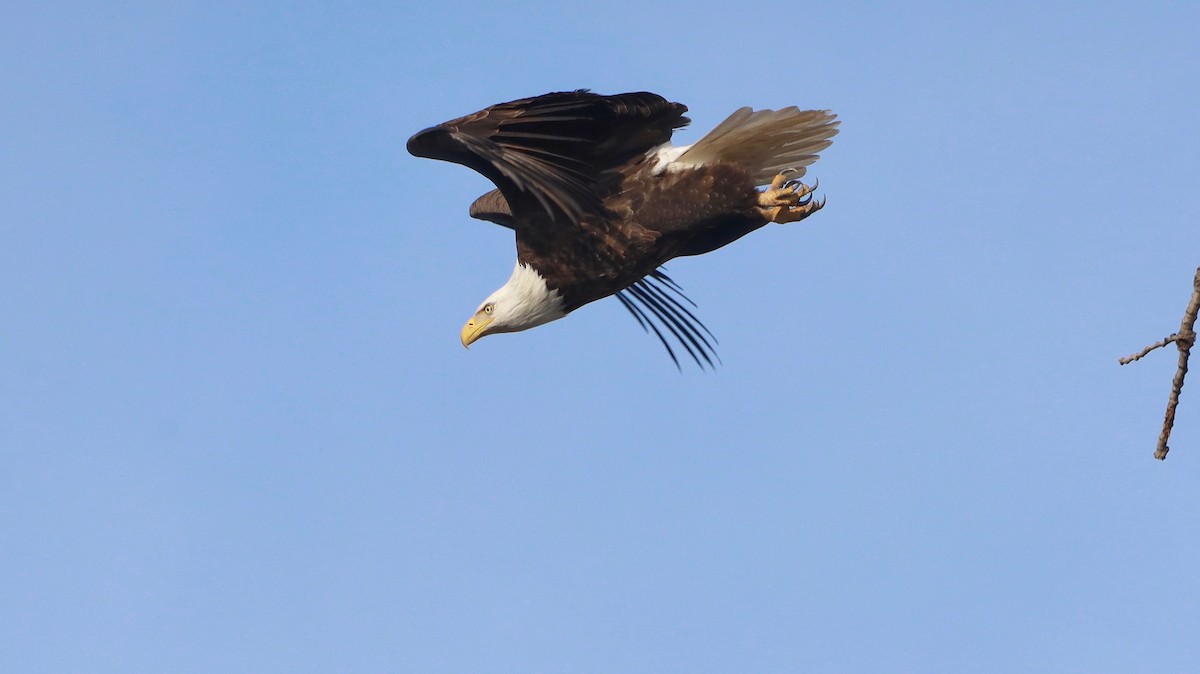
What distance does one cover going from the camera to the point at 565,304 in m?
7.75

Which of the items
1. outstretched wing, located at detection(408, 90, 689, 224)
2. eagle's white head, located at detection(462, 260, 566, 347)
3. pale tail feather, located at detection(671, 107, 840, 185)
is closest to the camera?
outstretched wing, located at detection(408, 90, 689, 224)

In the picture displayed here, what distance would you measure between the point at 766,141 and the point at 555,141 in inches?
46.2

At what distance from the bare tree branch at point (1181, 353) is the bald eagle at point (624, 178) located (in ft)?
10.1

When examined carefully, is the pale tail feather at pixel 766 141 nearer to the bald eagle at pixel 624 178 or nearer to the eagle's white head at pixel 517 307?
the bald eagle at pixel 624 178

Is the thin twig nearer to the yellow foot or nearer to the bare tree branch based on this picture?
the bare tree branch

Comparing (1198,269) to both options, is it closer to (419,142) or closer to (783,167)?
(783,167)

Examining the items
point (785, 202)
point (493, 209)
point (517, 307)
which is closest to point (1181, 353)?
point (785, 202)

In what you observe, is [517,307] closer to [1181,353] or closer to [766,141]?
[766,141]

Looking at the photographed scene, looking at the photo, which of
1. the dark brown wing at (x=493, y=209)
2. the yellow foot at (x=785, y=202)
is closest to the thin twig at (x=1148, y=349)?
the yellow foot at (x=785, y=202)

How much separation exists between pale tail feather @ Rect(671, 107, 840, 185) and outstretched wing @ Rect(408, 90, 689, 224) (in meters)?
0.23

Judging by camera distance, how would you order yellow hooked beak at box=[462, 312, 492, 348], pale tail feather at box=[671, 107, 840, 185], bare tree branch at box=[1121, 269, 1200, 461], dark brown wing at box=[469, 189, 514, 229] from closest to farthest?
1. bare tree branch at box=[1121, 269, 1200, 461]
2. pale tail feather at box=[671, 107, 840, 185]
3. yellow hooked beak at box=[462, 312, 492, 348]
4. dark brown wing at box=[469, 189, 514, 229]

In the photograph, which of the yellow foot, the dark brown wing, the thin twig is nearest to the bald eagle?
the yellow foot

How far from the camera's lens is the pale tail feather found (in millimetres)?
7289

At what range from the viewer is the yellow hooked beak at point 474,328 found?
8.00 meters
